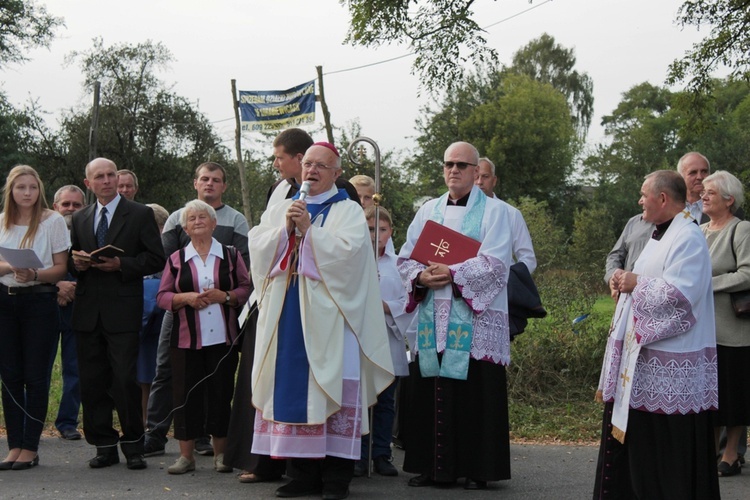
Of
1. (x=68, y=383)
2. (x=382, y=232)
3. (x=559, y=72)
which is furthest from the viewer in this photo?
(x=559, y=72)

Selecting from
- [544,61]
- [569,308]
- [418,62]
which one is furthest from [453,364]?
[544,61]

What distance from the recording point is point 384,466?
7.25 m

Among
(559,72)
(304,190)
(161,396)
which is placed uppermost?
(559,72)

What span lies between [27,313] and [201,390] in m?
1.43

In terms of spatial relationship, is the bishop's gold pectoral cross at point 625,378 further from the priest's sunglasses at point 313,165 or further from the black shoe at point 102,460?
the black shoe at point 102,460

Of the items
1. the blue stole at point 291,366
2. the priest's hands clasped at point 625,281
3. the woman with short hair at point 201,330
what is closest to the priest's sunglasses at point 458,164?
the blue stole at point 291,366

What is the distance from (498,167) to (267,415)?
2070 inches

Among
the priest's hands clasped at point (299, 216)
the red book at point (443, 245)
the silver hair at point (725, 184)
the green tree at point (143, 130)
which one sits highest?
the green tree at point (143, 130)

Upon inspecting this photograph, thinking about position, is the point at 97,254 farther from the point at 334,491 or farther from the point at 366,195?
the point at 334,491

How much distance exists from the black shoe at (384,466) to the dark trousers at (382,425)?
0.09 ft

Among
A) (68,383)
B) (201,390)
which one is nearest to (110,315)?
(201,390)

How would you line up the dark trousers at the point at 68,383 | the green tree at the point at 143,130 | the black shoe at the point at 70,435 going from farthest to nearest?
the green tree at the point at 143,130 < the dark trousers at the point at 68,383 < the black shoe at the point at 70,435

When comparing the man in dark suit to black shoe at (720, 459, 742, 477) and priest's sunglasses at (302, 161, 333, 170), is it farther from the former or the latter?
black shoe at (720, 459, 742, 477)

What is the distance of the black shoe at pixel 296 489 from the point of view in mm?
6316
